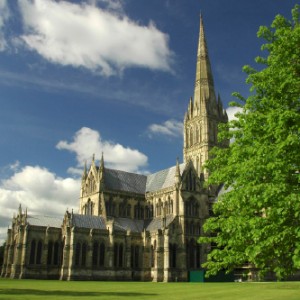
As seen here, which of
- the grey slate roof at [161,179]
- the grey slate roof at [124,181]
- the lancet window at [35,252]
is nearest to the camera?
the lancet window at [35,252]

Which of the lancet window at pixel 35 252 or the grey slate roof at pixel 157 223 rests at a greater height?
the grey slate roof at pixel 157 223

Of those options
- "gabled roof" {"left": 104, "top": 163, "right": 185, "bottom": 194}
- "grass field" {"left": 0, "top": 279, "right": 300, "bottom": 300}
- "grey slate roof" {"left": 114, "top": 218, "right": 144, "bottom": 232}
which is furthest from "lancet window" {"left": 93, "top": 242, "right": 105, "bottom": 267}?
"grass field" {"left": 0, "top": 279, "right": 300, "bottom": 300}

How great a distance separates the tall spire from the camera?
98.7 meters

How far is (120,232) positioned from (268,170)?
58.0 metres

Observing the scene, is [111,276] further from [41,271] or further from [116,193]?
[116,193]

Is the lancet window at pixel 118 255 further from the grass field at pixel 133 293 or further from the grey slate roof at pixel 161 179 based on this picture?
the grass field at pixel 133 293

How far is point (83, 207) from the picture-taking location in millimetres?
84438

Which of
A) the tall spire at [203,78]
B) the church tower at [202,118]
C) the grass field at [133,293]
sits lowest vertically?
the grass field at [133,293]

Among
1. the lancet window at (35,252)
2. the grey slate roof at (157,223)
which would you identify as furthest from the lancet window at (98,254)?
the grey slate roof at (157,223)

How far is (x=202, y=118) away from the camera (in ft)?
311

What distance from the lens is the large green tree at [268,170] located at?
16.3m

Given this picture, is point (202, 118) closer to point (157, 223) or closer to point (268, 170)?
point (157, 223)

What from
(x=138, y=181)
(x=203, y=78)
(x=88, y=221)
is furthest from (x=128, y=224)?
(x=203, y=78)

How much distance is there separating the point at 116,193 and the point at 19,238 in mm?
21545
